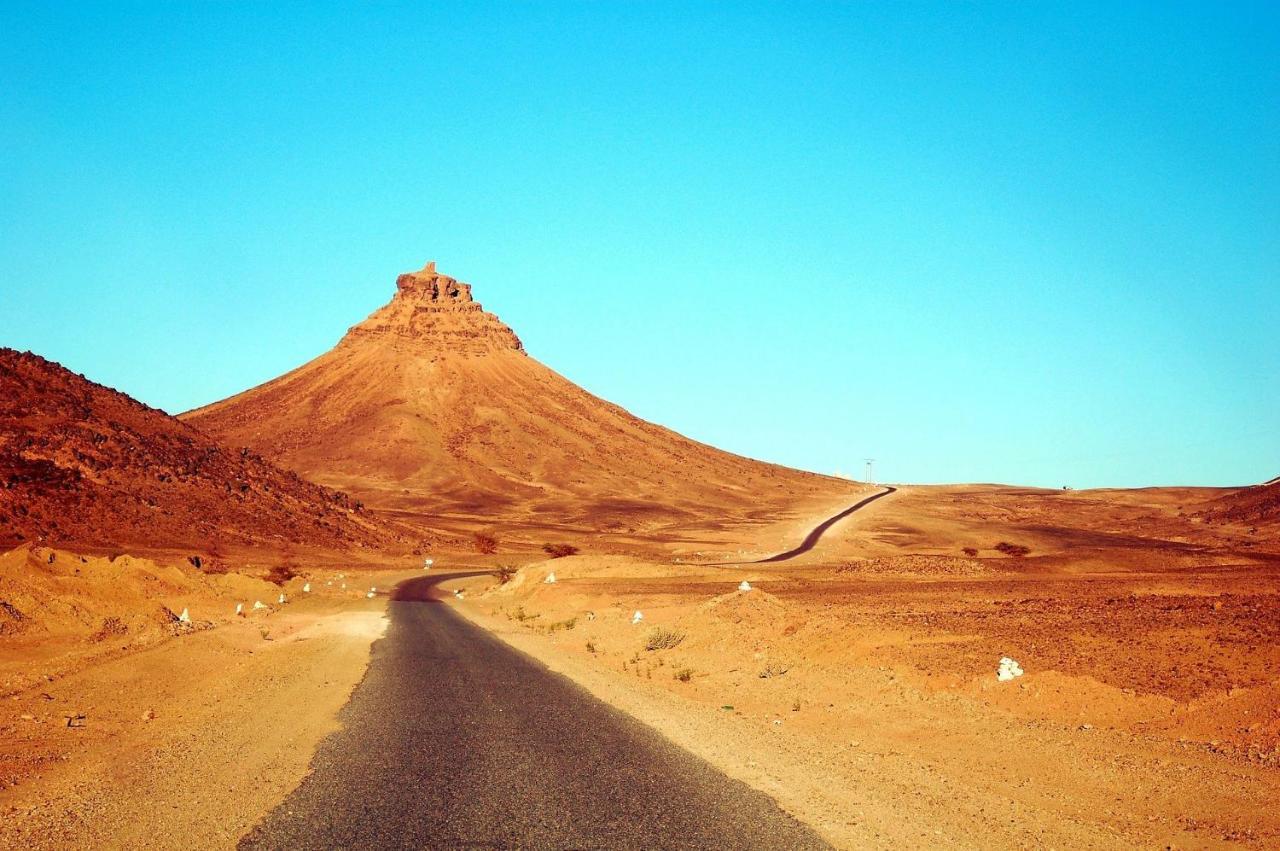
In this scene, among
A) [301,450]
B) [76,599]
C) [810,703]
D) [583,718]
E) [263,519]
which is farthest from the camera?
[301,450]

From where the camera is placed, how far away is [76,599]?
99.1 feet

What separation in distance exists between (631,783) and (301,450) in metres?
170

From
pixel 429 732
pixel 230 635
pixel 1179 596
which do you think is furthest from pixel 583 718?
pixel 1179 596

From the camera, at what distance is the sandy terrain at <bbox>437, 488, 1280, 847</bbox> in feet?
31.6

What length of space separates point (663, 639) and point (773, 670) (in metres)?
6.09

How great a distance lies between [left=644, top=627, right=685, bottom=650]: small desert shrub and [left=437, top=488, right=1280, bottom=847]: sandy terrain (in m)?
0.29

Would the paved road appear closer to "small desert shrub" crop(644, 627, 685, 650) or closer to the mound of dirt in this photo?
"small desert shrub" crop(644, 627, 685, 650)

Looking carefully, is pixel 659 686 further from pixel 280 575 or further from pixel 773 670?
pixel 280 575

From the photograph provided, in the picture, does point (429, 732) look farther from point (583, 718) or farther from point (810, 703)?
point (810, 703)

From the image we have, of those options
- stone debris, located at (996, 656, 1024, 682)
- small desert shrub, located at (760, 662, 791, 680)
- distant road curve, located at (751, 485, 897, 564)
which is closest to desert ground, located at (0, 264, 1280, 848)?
stone debris, located at (996, 656, 1024, 682)

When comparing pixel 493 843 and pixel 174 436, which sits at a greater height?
pixel 174 436

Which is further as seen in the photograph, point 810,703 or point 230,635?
point 230,635

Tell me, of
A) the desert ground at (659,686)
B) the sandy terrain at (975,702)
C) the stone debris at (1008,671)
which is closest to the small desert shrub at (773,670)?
the sandy terrain at (975,702)

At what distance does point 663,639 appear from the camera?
25469mm
